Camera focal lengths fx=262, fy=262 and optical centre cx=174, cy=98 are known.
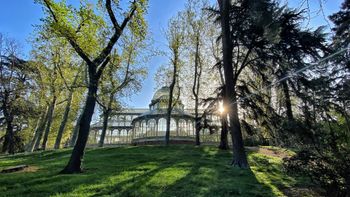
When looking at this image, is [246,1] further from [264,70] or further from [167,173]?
[167,173]

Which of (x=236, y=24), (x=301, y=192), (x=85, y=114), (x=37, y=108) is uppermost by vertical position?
(x=236, y=24)

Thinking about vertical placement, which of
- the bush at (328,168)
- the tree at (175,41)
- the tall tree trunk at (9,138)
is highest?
the tree at (175,41)

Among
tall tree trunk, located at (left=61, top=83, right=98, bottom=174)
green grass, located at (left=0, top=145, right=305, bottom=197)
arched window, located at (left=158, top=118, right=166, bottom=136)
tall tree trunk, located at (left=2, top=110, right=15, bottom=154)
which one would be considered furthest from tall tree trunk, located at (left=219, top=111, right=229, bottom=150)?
tall tree trunk, located at (left=2, top=110, right=15, bottom=154)

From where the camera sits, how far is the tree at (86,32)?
8.62 metres

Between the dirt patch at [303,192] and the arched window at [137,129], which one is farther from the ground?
the arched window at [137,129]

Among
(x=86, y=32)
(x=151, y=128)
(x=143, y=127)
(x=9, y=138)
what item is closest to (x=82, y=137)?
(x=86, y=32)

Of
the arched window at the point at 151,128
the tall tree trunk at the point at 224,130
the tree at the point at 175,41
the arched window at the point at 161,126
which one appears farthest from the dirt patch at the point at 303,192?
the arched window at the point at 151,128

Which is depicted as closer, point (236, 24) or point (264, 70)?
point (236, 24)

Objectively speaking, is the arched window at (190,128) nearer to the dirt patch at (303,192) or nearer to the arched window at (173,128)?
the arched window at (173,128)

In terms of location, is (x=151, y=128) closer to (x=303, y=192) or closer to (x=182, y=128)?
(x=182, y=128)

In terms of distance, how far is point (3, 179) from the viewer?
23.9ft

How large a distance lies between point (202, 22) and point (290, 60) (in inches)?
385

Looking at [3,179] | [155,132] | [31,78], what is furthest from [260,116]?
[31,78]

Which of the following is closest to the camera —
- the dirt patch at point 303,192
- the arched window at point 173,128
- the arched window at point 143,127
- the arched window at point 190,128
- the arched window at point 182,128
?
the dirt patch at point 303,192
